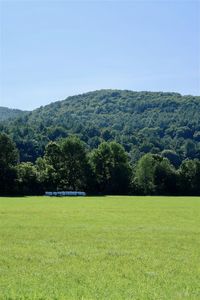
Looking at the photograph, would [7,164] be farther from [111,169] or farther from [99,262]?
[99,262]

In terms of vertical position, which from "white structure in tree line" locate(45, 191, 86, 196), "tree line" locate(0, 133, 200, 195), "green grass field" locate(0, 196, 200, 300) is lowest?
"green grass field" locate(0, 196, 200, 300)

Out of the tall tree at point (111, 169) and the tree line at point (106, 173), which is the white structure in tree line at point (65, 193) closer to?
the tree line at point (106, 173)

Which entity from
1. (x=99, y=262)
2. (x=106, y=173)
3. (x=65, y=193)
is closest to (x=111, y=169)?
(x=106, y=173)

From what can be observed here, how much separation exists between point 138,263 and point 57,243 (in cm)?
715

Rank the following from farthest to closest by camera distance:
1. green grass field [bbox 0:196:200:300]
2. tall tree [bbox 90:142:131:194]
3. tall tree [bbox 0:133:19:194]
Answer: tall tree [bbox 90:142:131:194] < tall tree [bbox 0:133:19:194] < green grass field [bbox 0:196:200:300]

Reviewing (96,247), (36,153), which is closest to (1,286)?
(96,247)

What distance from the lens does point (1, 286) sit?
1589 centimetres

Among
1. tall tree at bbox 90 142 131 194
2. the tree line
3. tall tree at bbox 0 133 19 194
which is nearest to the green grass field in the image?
tall tree at bbox 0 133 19 194

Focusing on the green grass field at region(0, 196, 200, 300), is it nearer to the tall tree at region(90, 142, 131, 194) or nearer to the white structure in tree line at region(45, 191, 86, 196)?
the white structure in tree line at region(45, 191, 86, 196)

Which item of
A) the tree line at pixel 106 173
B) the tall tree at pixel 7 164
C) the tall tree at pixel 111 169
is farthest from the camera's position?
the tall tree at pixel 111 169

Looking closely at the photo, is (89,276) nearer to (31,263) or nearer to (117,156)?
(31,263)

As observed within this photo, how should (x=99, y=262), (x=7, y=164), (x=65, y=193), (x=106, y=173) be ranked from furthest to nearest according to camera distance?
(x=106, y=173), (x=65, y=193), (x=7, y=164), (x=99, y=262)

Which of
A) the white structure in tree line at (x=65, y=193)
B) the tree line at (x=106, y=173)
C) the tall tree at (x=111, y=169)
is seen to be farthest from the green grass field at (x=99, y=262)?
the tall tree at (x=111, y=169)

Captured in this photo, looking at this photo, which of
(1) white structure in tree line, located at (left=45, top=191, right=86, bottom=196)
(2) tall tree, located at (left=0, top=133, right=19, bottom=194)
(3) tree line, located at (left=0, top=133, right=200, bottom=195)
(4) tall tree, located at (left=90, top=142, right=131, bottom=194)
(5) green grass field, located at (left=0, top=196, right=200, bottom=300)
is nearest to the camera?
(5) green grass field, located at (left=0, top=196, right=200, bottom=300)
